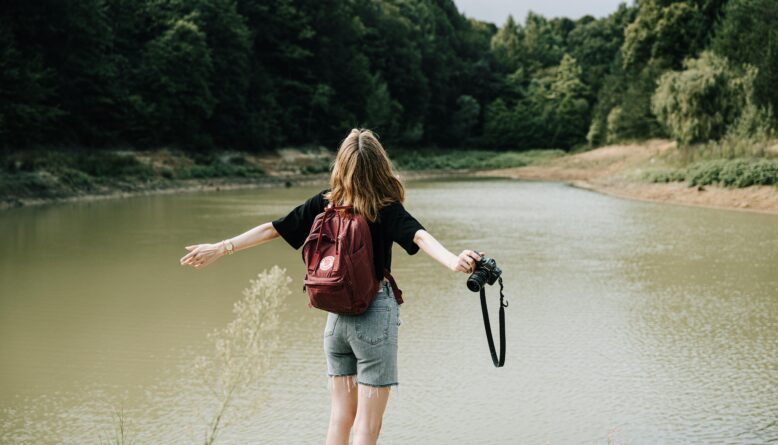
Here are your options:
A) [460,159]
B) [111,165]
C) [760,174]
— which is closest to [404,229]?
[760,174]

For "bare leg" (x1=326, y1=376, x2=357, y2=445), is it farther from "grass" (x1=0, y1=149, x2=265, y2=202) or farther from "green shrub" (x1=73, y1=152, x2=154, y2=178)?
"green shrub" (x1=73, y1=152, x2=154, y2=178)

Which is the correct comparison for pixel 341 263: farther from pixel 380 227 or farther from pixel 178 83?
pixel 178 83

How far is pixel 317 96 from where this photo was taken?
5988 centimetres

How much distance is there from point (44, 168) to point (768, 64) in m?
26.9

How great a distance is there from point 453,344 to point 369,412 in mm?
4965

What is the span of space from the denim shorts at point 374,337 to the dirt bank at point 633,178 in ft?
72.5

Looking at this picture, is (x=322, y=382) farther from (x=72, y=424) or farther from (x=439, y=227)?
(x=439, y=227)

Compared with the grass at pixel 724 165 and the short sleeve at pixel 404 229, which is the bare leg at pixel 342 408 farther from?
the grass at pixel 724 165

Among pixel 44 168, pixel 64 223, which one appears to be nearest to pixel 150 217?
pixel 64 223

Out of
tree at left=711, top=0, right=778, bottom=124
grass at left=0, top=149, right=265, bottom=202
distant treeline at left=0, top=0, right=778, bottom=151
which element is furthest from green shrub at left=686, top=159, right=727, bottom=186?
grass at left=0, top=149, right=265, bottom=202

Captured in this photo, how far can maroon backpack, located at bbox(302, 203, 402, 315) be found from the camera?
3.15 metres

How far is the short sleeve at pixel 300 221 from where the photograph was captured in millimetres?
3393

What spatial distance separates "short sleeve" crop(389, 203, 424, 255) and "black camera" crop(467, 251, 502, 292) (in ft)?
0.99

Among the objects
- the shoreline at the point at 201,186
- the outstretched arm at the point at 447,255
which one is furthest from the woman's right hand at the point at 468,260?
the shoreline at the point at 201,186
